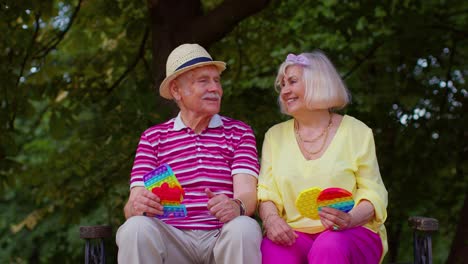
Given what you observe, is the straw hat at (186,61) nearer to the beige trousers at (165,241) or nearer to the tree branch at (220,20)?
the beige trousers at (165,241)

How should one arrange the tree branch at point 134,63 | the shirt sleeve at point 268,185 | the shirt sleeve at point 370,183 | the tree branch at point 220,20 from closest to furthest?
the shirt sleeve at point 370,183, the shirt sleeve at point 268,185, the tree branch at point 220,20, the tree branch at point 134,63

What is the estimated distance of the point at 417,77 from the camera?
20.1 feet

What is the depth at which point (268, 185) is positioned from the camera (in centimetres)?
353

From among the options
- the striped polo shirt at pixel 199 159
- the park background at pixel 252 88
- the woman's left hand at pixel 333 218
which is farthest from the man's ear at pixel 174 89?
the park background at pixel 252 88

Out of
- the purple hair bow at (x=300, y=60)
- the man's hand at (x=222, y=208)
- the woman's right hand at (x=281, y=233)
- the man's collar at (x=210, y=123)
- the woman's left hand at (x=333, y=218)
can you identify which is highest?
the purple hair bow at (x=300, y=60)

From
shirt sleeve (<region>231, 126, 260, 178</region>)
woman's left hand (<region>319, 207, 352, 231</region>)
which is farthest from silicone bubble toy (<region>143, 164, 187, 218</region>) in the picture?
woman's left hand (<region>319, 207, 352, 231</region>)

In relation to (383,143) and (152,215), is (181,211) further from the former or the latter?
(383,143)

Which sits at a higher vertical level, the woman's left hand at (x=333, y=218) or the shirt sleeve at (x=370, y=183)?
the shirt sleeve at (x=370, y=183)

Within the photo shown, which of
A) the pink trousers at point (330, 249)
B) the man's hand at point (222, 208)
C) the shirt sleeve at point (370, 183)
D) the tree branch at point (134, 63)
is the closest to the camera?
the pink trousers at point (330, 249)

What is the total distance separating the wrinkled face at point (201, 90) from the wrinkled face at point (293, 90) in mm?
316

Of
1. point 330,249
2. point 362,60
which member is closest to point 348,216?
point 330,249

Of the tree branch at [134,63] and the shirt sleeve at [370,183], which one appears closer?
the shirt sleeve at [370,183]

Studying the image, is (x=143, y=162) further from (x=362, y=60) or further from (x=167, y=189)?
(x=362, y=60)

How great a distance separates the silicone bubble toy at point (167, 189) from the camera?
129 inches
